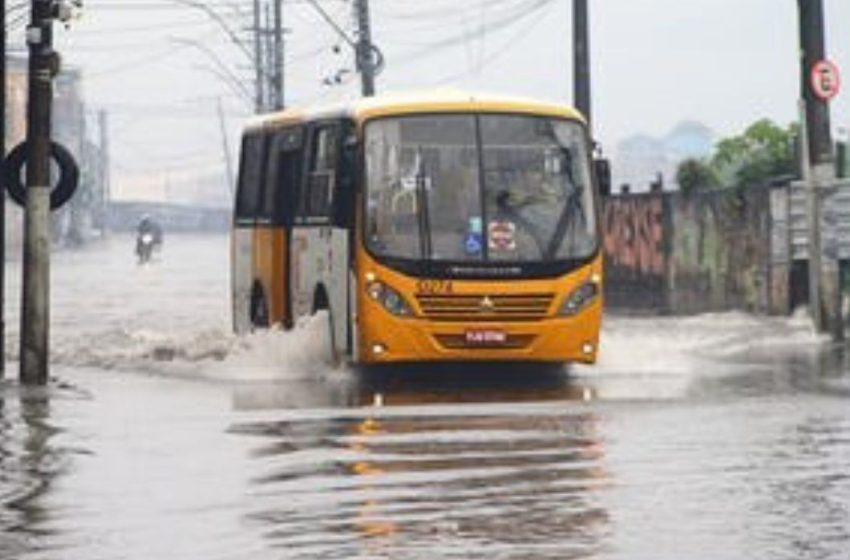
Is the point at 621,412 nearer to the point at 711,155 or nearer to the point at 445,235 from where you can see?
the point at 445,235

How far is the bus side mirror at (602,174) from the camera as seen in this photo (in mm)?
22578

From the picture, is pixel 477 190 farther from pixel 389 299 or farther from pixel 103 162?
pixel 103 162

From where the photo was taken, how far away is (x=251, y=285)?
88.7ft

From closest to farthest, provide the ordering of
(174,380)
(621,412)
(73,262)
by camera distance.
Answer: (621,412), (174,380), (73,262)

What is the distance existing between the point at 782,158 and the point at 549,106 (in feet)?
55.9

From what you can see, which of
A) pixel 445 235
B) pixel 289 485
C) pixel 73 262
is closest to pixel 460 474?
pixel 289 485

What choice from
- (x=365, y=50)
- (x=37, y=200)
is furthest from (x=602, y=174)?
(x=365, y=50)

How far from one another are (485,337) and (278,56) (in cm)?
5557

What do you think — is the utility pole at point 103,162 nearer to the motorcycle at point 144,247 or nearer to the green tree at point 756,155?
the motorcycle at point 144,247

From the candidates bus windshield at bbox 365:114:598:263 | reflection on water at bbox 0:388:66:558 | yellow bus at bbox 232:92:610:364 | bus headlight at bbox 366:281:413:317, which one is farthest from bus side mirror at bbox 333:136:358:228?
reflection on water at bbox 0:388:66:558

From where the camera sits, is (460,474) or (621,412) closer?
(460,474)

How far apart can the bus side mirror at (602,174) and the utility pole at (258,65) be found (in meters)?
63.2

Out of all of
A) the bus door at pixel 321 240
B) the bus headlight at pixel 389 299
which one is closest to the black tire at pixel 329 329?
the bus door at pixel 321 240

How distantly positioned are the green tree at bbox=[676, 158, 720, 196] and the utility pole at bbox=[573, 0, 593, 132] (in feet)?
9.11
